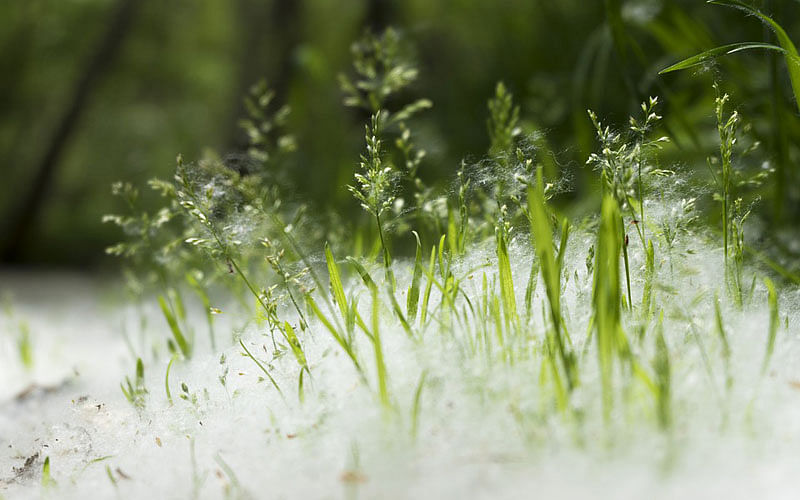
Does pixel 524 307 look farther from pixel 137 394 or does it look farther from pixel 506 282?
pixel 137 394

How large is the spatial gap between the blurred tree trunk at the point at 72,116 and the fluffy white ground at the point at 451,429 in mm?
4000

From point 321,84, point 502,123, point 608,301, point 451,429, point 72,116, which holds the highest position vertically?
point 72,116

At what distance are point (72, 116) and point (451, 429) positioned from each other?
4988 mm

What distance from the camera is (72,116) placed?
514cm

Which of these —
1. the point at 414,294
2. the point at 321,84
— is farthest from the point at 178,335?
the point at 321,84

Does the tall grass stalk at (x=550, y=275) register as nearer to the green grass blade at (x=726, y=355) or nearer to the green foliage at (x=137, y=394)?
the green grass blade at (x=726, y=355)

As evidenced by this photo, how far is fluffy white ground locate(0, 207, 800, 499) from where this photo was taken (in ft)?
3.05

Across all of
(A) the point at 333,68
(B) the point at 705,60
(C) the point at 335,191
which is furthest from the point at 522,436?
(A) the point at 333,68

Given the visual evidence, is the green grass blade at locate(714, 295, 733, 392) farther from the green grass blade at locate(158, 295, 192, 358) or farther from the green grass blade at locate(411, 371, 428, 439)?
the green grass blade at locate(158, 295, 192, 358)

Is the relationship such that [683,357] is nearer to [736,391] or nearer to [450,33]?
[736,391]

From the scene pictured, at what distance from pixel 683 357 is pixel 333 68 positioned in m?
4.87

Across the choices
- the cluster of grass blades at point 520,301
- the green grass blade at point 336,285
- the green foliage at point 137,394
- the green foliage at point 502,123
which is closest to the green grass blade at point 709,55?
the cluster of grass blades at point 520,301

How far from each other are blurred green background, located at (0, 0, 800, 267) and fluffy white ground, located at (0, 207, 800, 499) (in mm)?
477

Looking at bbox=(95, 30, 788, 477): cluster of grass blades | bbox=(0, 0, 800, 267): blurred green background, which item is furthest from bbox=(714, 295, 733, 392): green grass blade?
bbox=(0, 0, 800, 267): blurred green background
